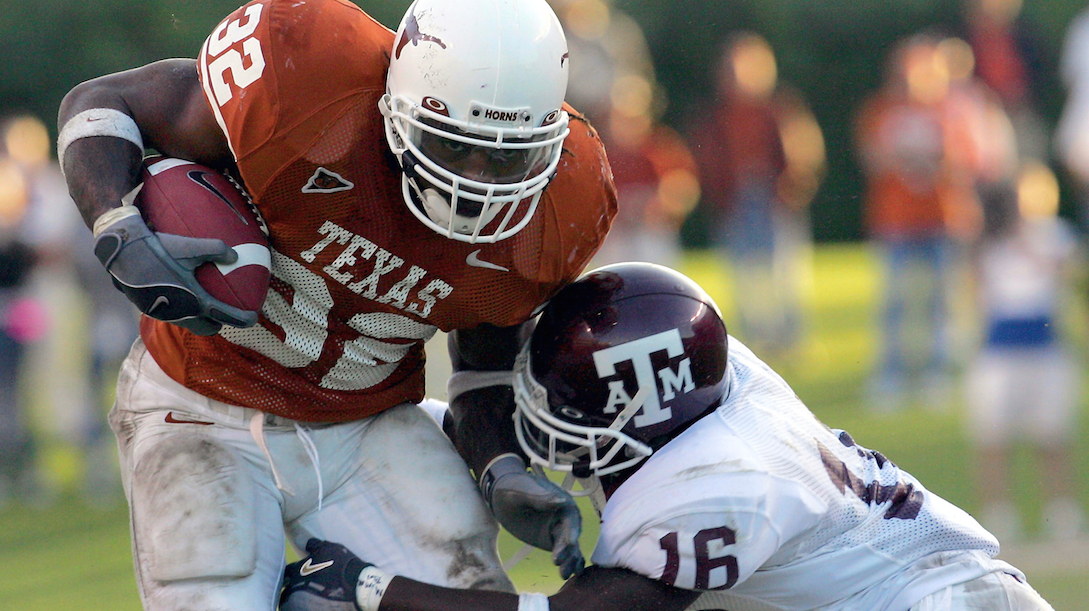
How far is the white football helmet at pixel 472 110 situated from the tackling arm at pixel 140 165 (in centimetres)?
44

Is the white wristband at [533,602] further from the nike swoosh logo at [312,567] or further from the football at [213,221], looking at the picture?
the football at [213,221]

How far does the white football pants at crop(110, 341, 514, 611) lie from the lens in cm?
283

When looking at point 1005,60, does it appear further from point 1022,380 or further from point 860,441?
point 1022,380

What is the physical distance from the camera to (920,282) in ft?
27.6

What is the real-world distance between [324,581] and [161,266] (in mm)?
799

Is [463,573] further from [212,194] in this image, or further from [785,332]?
[785,332]

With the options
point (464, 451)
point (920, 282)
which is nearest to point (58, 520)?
point (464, 451)

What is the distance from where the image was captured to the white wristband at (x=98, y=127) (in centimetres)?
278

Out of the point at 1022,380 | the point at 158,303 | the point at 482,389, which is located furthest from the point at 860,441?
the point at 158,303

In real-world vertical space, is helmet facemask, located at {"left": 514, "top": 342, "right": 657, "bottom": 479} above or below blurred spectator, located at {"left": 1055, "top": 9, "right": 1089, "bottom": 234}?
above

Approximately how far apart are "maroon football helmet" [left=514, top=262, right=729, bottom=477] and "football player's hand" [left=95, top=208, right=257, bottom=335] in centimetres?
72

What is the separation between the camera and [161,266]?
2.57 m

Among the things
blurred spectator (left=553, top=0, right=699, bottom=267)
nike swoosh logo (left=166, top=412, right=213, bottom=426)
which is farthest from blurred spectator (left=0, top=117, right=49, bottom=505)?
nike swoosh logo (left=166, top=412, right=213, bottom=426)

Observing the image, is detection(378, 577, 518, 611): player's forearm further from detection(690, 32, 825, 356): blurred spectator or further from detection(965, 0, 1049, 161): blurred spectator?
detection(965, 0, 1049, 161): blurred spectator
